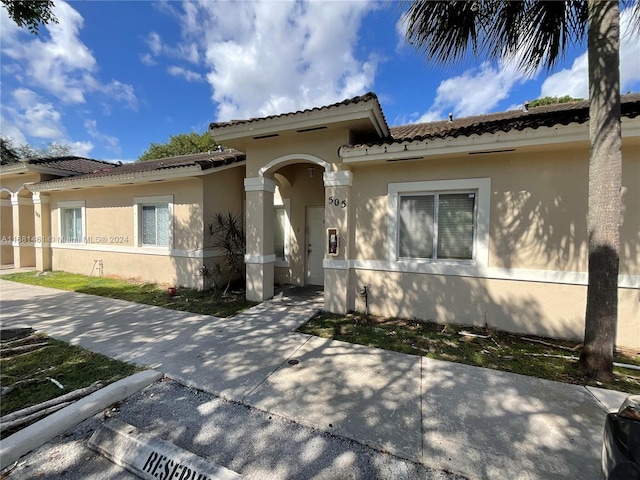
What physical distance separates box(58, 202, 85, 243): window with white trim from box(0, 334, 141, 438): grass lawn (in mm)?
8078

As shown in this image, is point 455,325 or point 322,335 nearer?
point 322,335

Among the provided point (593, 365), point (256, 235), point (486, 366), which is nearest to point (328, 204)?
point (256, 235)

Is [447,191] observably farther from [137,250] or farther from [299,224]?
[137,250]

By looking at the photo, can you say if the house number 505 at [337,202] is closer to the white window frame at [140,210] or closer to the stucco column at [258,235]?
the stucco column at [258,235]

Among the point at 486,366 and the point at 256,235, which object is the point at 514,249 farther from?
the point at 256,235

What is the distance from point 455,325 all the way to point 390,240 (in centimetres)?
217

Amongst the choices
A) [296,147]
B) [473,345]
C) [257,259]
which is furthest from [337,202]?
[473,345]

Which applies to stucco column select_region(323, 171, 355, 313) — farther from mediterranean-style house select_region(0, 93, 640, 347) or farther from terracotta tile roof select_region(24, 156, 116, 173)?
terracotta tile roof select_region(24, 156, 116, 173)

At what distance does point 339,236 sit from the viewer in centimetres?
594

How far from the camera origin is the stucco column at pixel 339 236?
588 centimetres

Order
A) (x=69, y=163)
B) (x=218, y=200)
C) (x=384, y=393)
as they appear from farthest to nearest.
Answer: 1. (x=69, y=163)
2. (x=218, y=200)
3. (x=384, y=393)

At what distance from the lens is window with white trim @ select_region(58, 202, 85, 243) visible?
10.8 meters

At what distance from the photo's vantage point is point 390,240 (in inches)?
228

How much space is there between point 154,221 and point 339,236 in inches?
272
